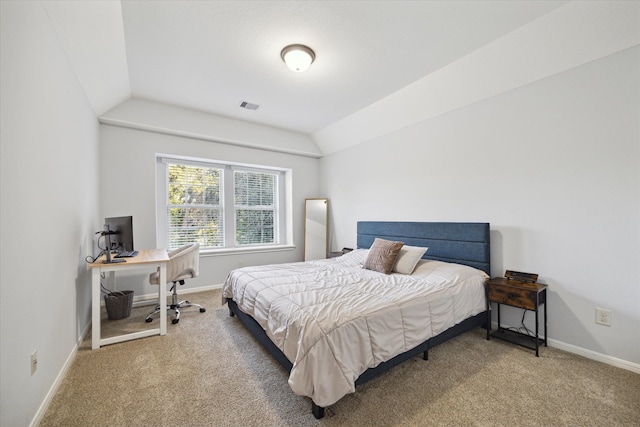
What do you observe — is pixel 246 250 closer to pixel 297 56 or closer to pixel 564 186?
pixel 297 56

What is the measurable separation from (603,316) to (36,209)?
4.27m

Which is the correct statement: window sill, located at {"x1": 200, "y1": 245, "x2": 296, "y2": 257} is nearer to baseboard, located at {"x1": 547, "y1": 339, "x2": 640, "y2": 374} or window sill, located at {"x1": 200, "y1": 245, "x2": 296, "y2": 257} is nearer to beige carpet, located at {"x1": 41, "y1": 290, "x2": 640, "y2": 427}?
beige carpet, located at {"x1": 41, "y1": 290, "x2": 640, "y2": 427}

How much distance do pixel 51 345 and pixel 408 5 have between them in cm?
357

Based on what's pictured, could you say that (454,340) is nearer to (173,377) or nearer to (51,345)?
(173,377)

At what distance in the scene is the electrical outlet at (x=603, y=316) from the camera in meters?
2.18

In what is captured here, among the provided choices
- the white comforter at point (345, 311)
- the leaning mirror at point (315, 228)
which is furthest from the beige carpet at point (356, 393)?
the leaning mirror at point (315, 228)

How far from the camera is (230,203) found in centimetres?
485

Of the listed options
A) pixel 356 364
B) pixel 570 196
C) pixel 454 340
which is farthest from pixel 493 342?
pixel 356 364

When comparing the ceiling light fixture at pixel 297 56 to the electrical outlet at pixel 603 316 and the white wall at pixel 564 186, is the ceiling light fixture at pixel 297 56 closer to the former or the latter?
the white wall at pixel 564 186

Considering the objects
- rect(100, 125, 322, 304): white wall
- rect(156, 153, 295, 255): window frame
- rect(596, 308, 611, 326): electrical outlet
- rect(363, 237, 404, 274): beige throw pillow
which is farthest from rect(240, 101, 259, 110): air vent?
rect(596, 308, 611, 326): electrical outlet

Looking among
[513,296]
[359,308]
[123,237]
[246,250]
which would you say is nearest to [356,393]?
[359,308]

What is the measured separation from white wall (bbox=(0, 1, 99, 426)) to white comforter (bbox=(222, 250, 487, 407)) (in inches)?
52.8

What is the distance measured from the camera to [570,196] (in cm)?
239

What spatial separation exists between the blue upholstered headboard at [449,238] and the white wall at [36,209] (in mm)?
3527
